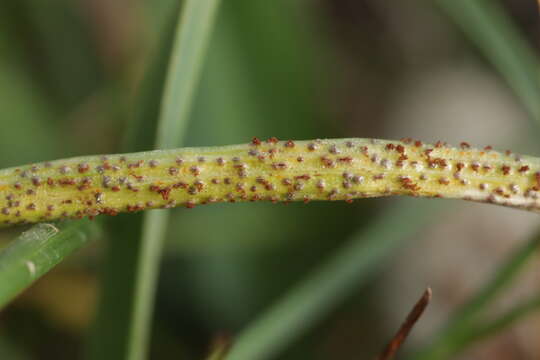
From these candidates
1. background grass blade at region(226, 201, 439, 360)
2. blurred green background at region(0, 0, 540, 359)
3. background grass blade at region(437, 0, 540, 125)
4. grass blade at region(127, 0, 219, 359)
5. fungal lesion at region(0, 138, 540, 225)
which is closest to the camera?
fungal lesion at region(0, 138, 540, 225)

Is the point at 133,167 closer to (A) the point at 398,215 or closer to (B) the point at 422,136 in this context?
(A) the point at 398,215

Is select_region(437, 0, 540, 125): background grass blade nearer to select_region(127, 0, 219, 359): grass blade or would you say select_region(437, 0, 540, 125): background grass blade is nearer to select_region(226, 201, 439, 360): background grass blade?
select_region(226, 201, 439, 360): background grass blade

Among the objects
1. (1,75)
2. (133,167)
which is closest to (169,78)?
(133,167)

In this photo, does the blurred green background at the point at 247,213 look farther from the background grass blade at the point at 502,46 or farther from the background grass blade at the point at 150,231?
the background grass blade at the point at 150,231

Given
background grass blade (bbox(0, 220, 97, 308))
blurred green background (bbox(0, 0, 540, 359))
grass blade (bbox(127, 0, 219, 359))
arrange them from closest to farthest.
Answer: background grass blade (bbox(0, 220, 97, 308))
grass blade (bbox(127, 0, 219, 359))
blurred green background (bbox(0, 0, 540, 359))

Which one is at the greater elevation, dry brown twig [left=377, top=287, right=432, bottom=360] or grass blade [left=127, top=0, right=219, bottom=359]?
grass blade [left=127, top=0, right=219, bottom=359]

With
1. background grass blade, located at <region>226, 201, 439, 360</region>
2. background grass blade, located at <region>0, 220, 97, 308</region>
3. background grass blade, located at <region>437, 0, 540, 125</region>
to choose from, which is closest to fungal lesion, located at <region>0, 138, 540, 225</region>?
background grass blade, located at <region>0, 220, 97, 308</region>

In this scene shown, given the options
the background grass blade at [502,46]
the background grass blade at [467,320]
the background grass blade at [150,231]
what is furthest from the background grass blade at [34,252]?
the background grass blade at [502,46]
